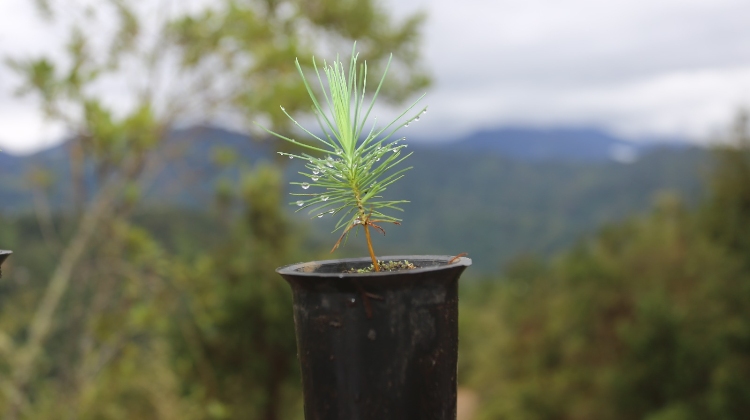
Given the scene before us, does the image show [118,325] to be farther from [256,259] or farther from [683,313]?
[683,313]

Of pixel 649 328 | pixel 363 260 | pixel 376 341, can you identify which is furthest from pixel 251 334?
pixel 649 328

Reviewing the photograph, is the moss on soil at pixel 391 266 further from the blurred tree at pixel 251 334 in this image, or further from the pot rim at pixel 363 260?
the blurred tree at pixel 251 334

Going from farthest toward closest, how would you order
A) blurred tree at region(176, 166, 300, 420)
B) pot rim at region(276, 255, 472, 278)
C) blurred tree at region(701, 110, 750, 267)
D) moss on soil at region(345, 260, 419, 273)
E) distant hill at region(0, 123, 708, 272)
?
distant hill at region(0, 123, 708, 272)
blurred tree at region(701, 110, 750, 267)
blurred tree at region(176, 166, 300, 420)
moss on soil at region(345, 260, 419, 273)
pot rim at region(276, 255, 472, 278)

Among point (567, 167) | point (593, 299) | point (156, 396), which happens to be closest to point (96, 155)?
point (156, 396)

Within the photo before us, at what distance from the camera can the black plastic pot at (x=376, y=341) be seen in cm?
102

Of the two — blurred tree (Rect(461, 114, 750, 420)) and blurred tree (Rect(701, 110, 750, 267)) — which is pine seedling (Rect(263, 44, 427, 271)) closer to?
blurred tree (Rect(461, 114, 750, 420))

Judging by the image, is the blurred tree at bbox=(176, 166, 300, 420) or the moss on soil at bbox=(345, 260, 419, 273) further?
the blurred tree at bbox=(176, 166, 300, 420)

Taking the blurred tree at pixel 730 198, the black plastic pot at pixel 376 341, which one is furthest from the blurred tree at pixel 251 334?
the blurred tree at pixel 730 198

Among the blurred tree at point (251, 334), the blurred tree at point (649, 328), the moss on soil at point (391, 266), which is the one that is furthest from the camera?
the blurred tree at point (649, 328)

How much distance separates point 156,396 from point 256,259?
4.17 m

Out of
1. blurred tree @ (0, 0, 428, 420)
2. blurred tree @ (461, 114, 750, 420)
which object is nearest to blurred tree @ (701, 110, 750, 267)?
blurred tree @ (461, 114, 750, 420)

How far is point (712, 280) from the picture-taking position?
1705cm

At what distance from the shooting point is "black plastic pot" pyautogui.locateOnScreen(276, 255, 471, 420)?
1016 millimetres

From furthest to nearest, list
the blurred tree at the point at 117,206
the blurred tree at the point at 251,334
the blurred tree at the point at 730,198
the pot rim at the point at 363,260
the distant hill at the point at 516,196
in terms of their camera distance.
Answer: the distant hill at the point at 516,196 < the blurred tree at the point at 730,198 < the blurred tree at the point at 251,334 < the blurred tree at the point at 117,206 < the pot rim at the point at 363,260
